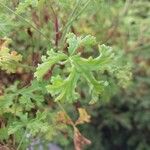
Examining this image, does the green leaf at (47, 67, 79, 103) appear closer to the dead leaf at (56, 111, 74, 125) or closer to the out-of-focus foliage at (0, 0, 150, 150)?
the out-of-focus foliage at (0, 0, 150, 150)

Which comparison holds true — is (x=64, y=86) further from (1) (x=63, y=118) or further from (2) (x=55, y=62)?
(1) (x=63, y=118)

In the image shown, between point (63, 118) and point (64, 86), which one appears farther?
point (63, 118)

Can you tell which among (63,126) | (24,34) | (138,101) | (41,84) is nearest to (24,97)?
(41,84)

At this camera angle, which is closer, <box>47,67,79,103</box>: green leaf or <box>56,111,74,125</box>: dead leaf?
<box>47,67,79,103</box>: green leaf

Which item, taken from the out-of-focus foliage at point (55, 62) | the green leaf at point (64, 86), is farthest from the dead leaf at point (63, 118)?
the green leaf at point (64, 86)

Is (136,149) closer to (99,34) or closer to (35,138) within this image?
(99,34)

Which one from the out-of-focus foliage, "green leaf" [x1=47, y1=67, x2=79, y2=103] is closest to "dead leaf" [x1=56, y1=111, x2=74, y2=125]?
the out-of-focus foliage

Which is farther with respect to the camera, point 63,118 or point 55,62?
point 63,118

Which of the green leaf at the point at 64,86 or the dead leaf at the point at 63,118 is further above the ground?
the green leaf at the point at 64,86

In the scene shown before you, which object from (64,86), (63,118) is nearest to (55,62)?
(64,86)

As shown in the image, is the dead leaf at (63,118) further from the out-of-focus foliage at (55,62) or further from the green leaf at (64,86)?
the green leaf at (64,86)

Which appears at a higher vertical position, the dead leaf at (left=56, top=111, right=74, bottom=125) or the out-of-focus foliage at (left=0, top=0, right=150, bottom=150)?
the out-of-focus foliage at (left=0, top=0, right=150, bottom=150)
